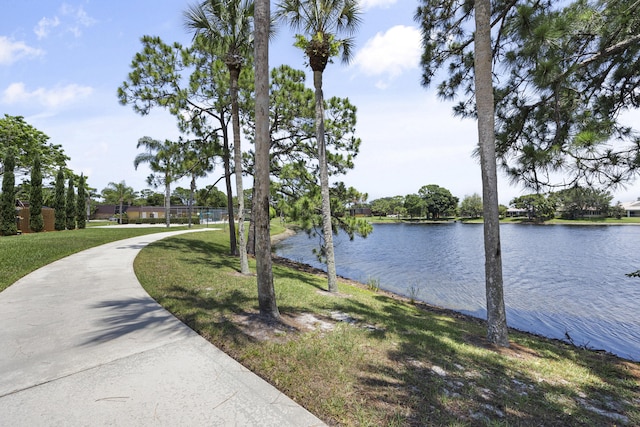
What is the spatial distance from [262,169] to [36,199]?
74.2 ft

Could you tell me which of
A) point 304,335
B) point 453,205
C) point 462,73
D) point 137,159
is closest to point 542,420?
point 304,335

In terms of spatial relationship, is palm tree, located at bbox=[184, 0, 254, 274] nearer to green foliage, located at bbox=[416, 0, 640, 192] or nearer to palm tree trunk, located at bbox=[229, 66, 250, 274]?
palm tree trunk, located at bbox=[229, 66, 250, 274]

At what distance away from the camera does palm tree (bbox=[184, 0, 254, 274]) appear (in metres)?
8.29

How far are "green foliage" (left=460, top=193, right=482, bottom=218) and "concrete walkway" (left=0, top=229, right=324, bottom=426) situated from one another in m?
85.5

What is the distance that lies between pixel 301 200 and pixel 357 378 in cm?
642

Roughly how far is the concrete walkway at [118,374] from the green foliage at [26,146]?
82.8 ft

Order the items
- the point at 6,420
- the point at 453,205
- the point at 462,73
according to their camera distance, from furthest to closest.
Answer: the point at 453,205, the point at 462,73, the point at 6,420

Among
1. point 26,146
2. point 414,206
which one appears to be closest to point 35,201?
point 26,146

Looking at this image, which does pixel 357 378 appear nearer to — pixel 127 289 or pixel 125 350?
pixel 125 350

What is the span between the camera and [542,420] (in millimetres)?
2637

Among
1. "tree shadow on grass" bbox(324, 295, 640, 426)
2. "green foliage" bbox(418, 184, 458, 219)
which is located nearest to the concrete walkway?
"tree shadow on grass" bbox(324, 295, 640, 426)

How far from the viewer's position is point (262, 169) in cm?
464

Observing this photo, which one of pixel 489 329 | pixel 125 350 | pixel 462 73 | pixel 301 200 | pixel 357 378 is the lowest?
pixel 489 329

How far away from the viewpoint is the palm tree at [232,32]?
27.2 feet
